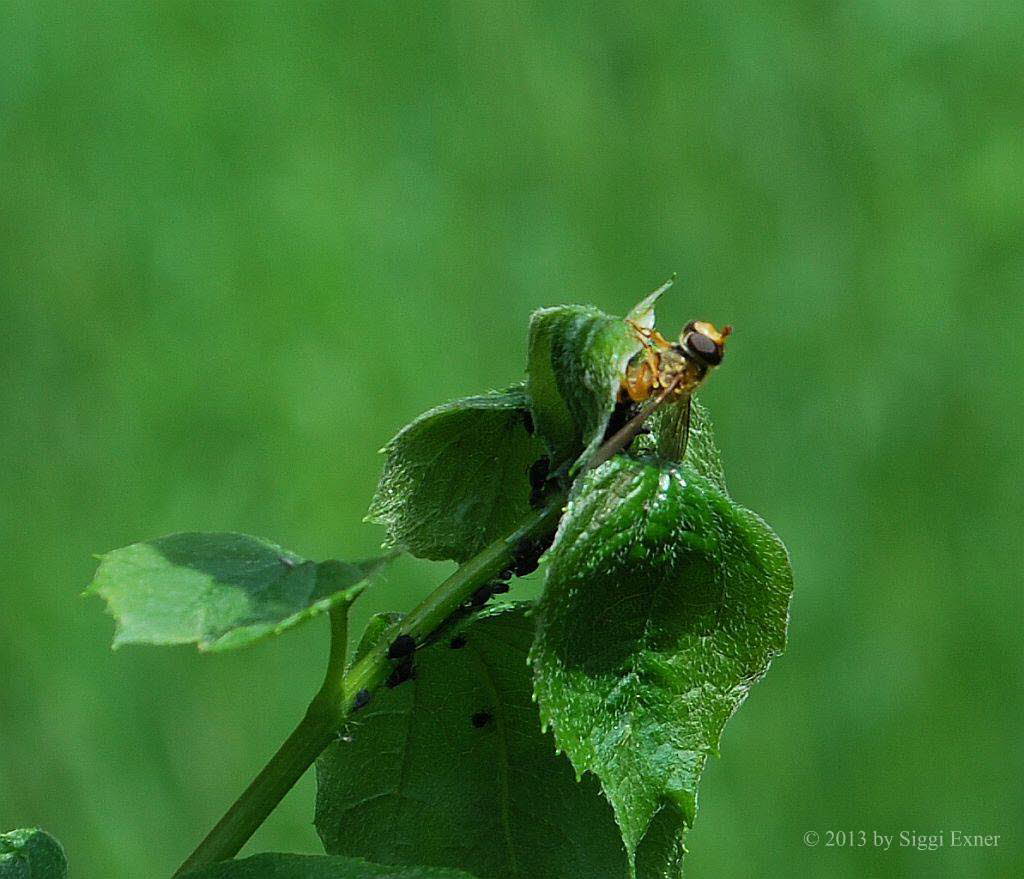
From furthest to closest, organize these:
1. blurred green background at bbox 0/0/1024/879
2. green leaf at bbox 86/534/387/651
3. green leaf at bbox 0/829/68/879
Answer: blurred green background at bbox 0/0/1024/879 < green leaf at bbox 0/829/68/879 < green leaf at bbox 86/534/387/651

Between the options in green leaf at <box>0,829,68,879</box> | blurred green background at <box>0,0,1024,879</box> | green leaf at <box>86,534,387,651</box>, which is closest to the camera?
green leaf at <box>86,534,387,651</box>

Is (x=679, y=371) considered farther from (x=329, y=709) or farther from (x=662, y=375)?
(x=329, y=709)

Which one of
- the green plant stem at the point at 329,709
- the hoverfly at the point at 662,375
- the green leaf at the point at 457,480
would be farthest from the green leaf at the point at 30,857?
the hoverfly at the point at 662,375

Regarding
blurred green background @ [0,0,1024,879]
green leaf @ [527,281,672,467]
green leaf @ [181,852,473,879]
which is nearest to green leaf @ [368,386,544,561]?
green leaf @ [527,281,672,467]

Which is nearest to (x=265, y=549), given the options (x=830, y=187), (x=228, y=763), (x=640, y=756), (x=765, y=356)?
(x=640, y=756)

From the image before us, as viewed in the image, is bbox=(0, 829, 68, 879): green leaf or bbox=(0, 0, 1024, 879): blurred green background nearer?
bbox=(0, 829, 68, 879): green leaf

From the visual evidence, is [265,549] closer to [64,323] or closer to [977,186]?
[64,323]

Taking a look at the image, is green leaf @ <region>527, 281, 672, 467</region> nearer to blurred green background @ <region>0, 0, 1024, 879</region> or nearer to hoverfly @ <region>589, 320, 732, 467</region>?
hoverfly @ <region>589, 320, 732, 467</region>
